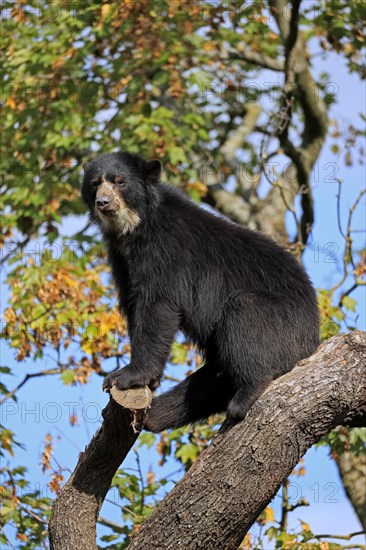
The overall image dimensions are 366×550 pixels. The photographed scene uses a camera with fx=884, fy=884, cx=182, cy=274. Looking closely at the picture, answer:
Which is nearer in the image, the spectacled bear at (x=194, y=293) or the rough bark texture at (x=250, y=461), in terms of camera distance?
the rough bark texture at (x=250, y=461)

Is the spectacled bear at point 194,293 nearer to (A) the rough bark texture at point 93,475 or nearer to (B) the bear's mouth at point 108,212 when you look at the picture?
(B) the bear's mouth at point 108,212

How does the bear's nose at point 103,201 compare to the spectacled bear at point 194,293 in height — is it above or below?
above

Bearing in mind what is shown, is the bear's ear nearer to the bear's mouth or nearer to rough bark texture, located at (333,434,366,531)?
the bear's mouth

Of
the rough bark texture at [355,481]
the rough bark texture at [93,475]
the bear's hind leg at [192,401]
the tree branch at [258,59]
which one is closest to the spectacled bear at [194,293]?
the bear's hind leg at [192,401]

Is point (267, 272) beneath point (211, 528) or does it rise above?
above

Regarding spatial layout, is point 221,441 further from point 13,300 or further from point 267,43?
point 267,43

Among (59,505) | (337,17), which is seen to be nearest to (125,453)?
(59,505)

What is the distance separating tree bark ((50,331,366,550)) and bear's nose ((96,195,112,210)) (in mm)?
1443

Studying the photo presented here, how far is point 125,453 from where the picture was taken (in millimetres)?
5379

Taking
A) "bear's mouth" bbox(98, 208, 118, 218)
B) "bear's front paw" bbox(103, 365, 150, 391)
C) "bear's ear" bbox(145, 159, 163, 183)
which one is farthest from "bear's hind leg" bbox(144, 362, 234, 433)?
"bear's ear" bbox(145, 159, 163, 183)

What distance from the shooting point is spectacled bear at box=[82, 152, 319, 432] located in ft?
17.6

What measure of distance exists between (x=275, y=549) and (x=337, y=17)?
6.77 meters

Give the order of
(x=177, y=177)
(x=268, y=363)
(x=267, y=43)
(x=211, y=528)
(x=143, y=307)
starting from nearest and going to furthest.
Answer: (x=211, y=528), (x=268, y=363), (x=143, y=307), (x=177, y=177), (x=267, y=43)

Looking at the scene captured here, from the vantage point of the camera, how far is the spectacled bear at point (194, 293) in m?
5.38
